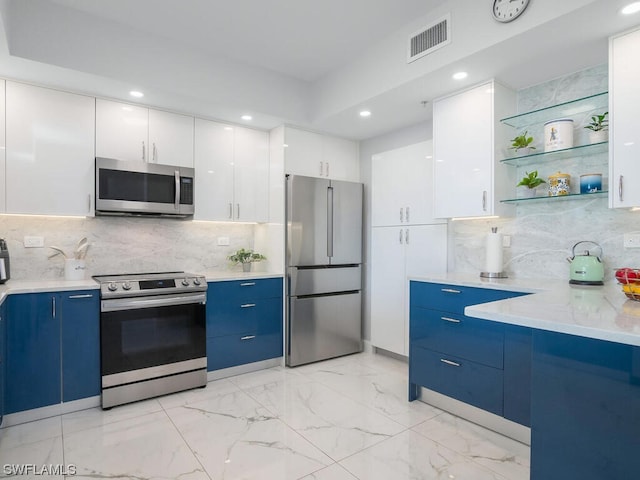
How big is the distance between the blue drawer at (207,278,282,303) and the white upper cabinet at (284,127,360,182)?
1.16 meters

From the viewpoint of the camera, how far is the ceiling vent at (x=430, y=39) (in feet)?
8.13

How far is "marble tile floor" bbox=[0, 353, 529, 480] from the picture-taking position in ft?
6.59

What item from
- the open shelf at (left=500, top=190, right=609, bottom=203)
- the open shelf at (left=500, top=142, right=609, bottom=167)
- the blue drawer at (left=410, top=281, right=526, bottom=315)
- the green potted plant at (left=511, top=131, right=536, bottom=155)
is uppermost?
the green potted plant at (left=511, top=131, right=536, bottom=155)

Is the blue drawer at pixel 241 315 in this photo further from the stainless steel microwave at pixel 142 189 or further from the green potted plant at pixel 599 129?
the green potted plant at pixel 599 129

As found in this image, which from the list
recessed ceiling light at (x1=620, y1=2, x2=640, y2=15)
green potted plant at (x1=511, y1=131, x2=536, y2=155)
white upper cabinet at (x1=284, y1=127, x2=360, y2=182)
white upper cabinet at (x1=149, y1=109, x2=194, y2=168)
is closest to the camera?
recessed ceiling light at (x1=620, y1=2, x2=640, y2=15)

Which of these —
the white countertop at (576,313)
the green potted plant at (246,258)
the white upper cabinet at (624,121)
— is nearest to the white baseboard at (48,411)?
the green potted plant at (246,258)

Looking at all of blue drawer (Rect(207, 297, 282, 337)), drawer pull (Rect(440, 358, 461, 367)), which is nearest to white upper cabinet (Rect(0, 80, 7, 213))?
blue drawer (Rect(207, 297, 282, 337))

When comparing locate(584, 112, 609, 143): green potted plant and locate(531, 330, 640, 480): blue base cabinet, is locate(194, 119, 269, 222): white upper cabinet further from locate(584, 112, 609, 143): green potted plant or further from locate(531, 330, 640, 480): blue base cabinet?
locate(531, 330, 640, 480): blue base cabinet

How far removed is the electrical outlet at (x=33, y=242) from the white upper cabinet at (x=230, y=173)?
4.03ft

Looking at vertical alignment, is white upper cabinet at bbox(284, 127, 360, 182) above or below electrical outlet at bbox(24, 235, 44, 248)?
above

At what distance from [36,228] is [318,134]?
2.73 metres

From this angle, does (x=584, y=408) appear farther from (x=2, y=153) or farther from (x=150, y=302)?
(x=2, y=153)

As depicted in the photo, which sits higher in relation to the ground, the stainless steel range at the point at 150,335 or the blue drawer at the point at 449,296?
the blue drawer at the point at 449,296

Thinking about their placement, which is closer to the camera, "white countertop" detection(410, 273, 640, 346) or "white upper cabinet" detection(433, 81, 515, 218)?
"white countertop" detection(410, 273, 640, 346)
